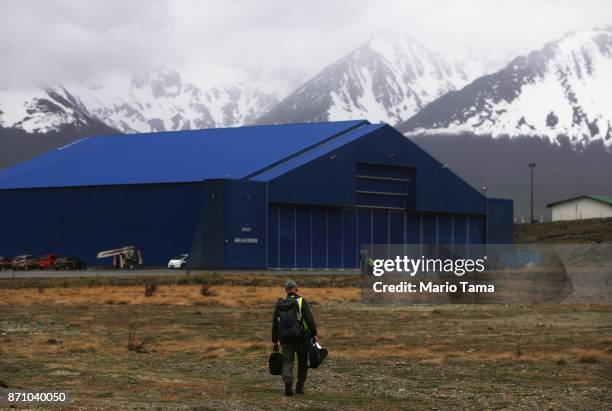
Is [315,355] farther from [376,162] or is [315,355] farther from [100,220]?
[376,162]

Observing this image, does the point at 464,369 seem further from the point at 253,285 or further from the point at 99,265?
the point at 99,265

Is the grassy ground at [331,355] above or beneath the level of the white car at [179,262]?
beneath

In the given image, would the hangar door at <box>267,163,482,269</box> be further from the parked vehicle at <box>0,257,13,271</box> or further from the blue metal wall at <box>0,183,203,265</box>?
the parked vehicle at <box>0,257,13,271</box>

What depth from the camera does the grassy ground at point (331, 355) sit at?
2302 cm

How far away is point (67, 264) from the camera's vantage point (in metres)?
90.9

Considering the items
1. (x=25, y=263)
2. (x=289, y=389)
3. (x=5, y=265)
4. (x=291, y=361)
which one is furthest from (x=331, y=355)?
(x=5, y=265)

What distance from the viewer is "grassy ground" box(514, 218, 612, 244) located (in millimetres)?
131350

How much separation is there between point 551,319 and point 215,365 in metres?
16.9

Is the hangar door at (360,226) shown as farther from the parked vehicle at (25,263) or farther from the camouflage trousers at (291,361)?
the camouflage trousers at (291,361)

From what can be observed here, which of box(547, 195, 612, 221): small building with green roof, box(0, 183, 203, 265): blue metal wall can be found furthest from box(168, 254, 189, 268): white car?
box(547, 195, 612, 221): small building with green roof

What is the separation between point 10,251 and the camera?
9988 centimetres

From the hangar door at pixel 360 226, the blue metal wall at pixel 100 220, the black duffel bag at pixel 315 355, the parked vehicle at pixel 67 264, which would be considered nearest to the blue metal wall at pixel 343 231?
the hangar door at pixel 360 226

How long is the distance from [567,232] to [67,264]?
217 feet

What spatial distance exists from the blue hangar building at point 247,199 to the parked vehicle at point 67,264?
9.01ft
